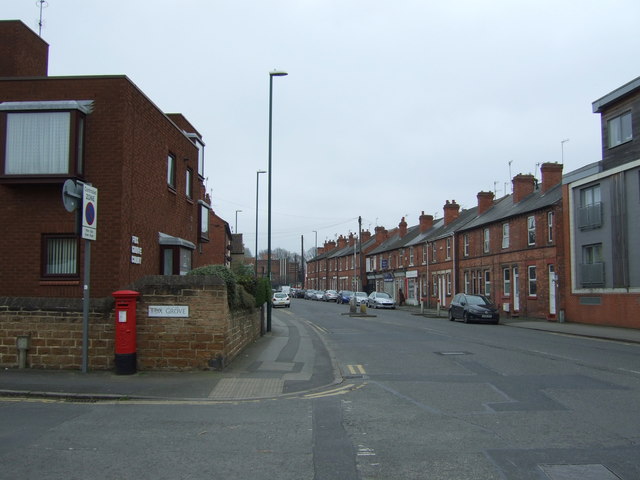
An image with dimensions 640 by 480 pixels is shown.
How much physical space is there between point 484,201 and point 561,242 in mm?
13965

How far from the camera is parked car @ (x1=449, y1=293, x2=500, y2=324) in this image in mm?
29438

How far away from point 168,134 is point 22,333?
7.32m

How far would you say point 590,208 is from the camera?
2728 centimetres

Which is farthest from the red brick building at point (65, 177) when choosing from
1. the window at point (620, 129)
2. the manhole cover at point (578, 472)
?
the window at point (620, 129)

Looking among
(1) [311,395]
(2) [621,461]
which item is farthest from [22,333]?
(2) [621,461]

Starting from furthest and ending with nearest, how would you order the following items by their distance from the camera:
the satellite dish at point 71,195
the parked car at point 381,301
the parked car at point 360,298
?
1. the parked car at point 360,298
2. the parked car at point 381,301
3. the satellite dish at point 71,195

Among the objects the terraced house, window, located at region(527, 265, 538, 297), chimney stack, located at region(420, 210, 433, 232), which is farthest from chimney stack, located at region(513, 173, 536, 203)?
chimney stack, located at region(420, 210, 433, 232)

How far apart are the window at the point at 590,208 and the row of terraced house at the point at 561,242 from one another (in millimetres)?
49

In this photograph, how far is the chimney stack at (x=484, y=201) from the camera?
4338 cm

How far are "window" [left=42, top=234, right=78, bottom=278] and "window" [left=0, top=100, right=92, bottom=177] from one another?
5.10ft

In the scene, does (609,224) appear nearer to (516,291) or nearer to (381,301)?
(516,291)

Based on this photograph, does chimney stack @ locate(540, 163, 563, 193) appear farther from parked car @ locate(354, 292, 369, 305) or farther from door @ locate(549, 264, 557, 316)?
parked car @ locate(354, 292, 369, 305)

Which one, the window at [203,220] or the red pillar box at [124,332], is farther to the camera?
the window at [203,220]

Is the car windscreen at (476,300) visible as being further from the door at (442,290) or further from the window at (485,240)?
the door at (442,290)
